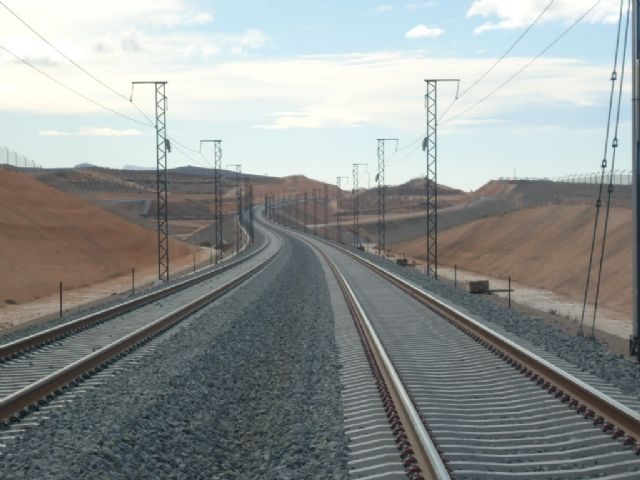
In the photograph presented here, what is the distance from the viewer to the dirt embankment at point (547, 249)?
51.7 metres

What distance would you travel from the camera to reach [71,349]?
59.0 feet

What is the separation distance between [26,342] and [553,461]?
40.5 feet

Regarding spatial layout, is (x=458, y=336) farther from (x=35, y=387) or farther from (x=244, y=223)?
(x=244, y=223)

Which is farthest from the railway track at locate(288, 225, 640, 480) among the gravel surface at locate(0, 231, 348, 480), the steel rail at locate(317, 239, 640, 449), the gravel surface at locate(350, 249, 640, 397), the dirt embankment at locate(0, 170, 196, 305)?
the dirt embankment at locate(0, 170, 196, 305)

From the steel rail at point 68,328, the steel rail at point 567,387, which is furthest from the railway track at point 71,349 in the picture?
the steel rail at point 567,387

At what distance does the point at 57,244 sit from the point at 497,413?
201 feet

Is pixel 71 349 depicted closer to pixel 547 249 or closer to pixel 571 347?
pixel 571 347

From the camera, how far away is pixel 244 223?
155250 mm

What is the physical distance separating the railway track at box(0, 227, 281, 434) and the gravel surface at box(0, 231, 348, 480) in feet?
2.11

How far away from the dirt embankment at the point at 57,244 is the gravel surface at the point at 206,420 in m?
28.0

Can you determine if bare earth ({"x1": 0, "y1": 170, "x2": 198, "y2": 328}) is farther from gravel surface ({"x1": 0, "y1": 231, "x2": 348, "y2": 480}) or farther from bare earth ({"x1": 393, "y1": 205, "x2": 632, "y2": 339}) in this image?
bare earth ({"x1": 393, "y1": 205, "x2": 632, "y2": 339})

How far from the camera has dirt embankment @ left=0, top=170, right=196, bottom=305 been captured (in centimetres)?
5206

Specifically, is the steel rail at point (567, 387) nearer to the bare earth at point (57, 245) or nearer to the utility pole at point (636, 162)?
the utility pole at point (636, 162)

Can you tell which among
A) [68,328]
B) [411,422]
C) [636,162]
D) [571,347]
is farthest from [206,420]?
[68,328]
